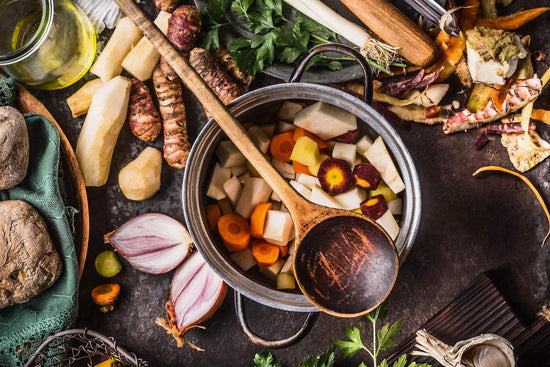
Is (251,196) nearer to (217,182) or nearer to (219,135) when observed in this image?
(217,182)

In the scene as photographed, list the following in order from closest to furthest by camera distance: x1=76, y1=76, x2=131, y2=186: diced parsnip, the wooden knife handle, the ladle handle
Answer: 1. the ladle handle
2. the wooden knife handle
3. x1=76, y1=76, x2=131, y2=186: diced parsnip

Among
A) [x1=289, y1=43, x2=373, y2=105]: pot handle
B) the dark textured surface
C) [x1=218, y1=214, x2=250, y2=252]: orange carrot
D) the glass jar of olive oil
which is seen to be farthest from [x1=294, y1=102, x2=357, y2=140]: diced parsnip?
the glass jar of olive oil

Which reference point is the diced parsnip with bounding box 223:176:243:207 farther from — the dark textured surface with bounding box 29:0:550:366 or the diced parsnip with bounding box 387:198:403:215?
the diced parsnip with bounding box 387:198:403:215

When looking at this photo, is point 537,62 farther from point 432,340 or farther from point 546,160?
point 432,340

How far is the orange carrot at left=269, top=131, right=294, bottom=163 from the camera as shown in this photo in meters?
1.51

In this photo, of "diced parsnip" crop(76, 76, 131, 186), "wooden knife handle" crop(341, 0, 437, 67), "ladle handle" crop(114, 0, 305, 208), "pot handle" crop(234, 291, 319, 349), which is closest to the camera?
"ladle handle" crop(114, 0, 305, 208)

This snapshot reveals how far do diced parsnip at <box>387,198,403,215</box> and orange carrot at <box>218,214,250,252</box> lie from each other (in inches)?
Result: 17.2

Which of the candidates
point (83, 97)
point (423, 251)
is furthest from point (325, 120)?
point (83, 97)

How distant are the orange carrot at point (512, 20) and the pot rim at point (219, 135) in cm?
53

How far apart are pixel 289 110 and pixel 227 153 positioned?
0.75ft

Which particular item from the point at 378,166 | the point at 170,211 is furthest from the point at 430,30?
the point at 170,211

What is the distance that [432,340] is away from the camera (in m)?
1.41

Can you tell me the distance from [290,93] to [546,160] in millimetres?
856

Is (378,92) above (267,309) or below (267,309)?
above
